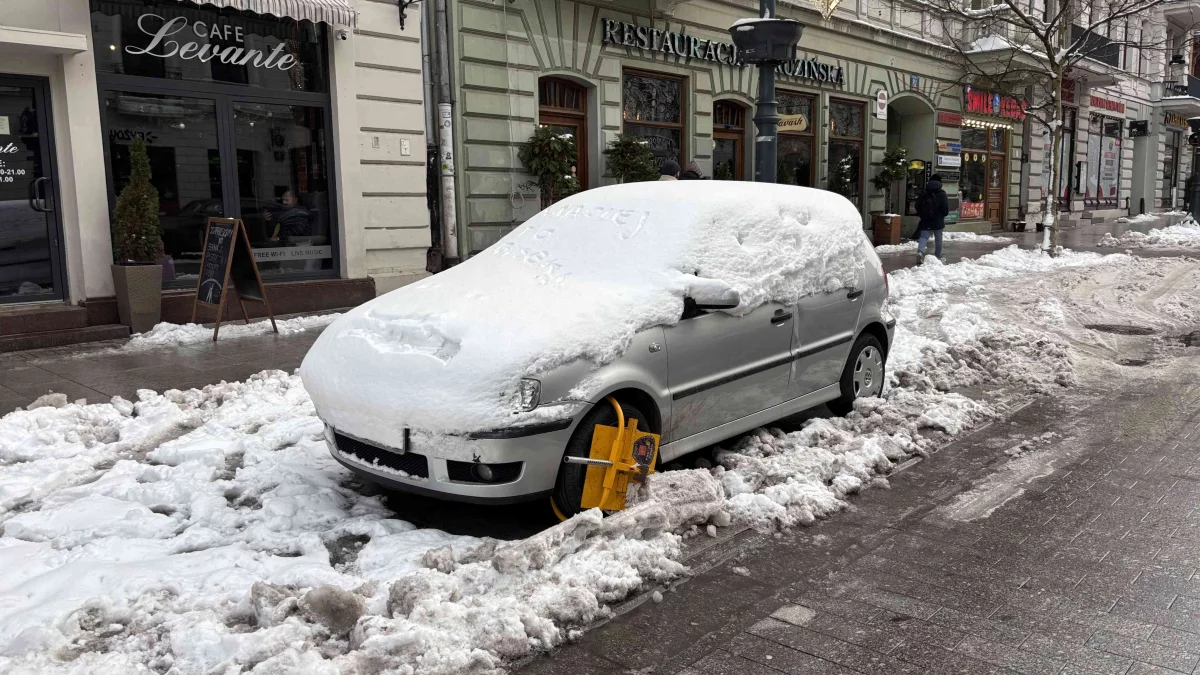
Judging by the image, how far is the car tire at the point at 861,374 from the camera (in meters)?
6.58

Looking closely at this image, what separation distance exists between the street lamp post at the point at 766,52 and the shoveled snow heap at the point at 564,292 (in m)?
3.49

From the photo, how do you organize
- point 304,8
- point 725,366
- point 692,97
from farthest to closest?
point 692,97
point 304,8
point 725,366

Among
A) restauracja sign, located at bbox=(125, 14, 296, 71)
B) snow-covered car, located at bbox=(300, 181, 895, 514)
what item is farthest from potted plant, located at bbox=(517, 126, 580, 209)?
snow-covered car, located at bbox=(300, 181, 895, 514)

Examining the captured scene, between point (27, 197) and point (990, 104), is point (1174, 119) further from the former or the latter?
point (27, 197)

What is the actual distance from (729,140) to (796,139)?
2510 millimetres

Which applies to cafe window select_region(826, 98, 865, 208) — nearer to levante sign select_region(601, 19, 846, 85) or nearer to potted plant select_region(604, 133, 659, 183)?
levante sign select_region(601, 19, 846, 85)

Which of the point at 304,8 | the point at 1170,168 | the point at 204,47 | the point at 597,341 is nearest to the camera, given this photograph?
the point at 597,341

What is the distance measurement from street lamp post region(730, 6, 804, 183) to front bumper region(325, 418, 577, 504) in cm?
581

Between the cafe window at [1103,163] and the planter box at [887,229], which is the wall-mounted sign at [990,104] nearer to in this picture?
the planter box at [887,229]

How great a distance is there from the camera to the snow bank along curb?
342 cm

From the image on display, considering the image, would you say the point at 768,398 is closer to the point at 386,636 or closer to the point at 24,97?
the point at 386,636

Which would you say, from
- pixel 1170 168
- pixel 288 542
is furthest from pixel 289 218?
pixel 1170 168

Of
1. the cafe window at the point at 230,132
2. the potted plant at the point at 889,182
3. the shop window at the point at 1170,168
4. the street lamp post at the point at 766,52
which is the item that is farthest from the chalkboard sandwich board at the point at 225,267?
the shop window at the point at 1170,168

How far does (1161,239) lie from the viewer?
76.8 feet
